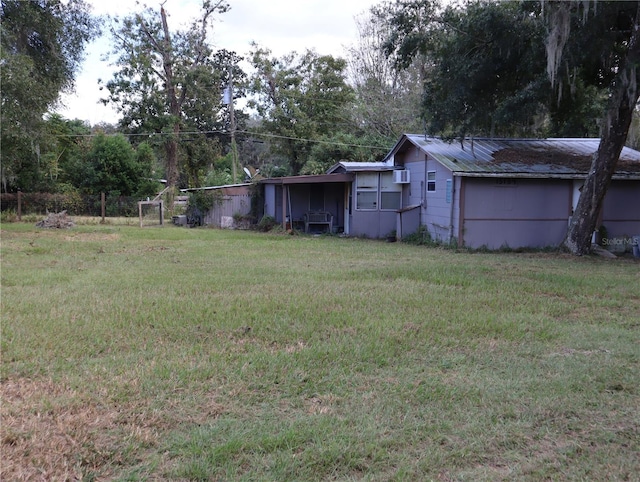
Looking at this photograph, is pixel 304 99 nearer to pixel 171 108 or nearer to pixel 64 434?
pixel 171 108

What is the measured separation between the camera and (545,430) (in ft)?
11.6

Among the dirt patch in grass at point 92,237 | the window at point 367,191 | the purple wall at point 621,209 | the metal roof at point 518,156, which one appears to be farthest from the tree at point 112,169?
the purple wall at point 621,209

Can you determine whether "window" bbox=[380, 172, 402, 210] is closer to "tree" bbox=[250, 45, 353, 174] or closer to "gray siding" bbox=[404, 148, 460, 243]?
"gray siding" bbox=[404, 148, 460, 243]

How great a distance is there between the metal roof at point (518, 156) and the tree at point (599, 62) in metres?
1.84

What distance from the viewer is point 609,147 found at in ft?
43.0

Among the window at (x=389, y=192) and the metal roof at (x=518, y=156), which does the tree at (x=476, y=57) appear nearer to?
the metal roof at (x=518, y=156)

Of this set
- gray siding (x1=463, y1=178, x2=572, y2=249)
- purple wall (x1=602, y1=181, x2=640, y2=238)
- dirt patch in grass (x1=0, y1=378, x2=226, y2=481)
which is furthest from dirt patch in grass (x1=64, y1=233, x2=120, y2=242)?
purple wall (x1=602, y1=181, x2=640, y2=238)

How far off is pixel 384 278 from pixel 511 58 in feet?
27.4

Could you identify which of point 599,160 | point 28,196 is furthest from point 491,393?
point 28,196

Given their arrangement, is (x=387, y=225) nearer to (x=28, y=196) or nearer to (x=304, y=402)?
(x=304, y=402)

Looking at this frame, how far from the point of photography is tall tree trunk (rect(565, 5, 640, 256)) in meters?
11.9

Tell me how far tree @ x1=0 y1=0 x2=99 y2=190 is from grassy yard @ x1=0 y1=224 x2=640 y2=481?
7.51 meters

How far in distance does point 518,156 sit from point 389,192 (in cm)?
453

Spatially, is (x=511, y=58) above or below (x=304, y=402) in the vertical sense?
above
